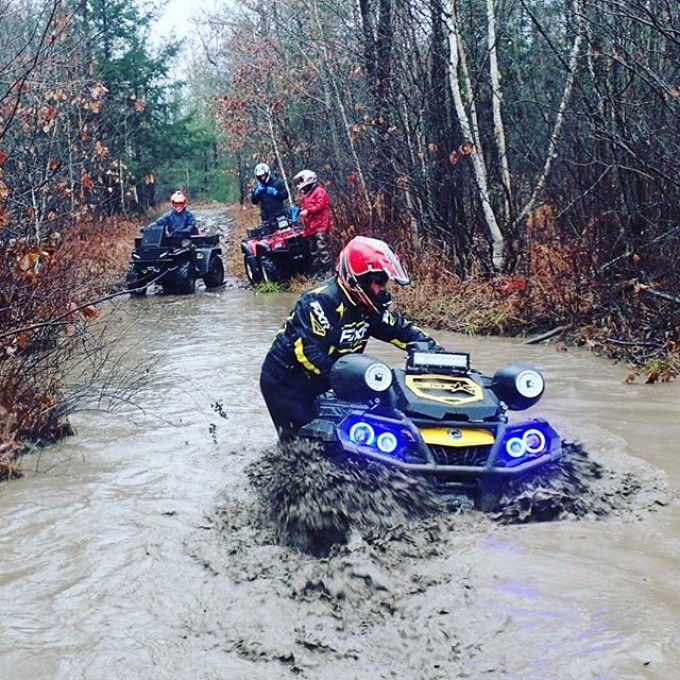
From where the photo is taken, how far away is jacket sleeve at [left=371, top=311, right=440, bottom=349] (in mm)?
6184

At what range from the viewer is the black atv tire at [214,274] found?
60.9ft

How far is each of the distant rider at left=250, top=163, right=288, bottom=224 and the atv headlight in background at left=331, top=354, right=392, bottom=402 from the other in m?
13.2

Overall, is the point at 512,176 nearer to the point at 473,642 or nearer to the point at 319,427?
the point at 319,427

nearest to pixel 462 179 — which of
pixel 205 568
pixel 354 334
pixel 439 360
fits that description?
pixel 354 334

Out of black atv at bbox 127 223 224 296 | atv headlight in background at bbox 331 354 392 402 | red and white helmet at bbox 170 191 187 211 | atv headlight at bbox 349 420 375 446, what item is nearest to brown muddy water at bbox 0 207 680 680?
atv headlight at bbox 349 420 375 446

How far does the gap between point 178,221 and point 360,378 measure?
13.8 m

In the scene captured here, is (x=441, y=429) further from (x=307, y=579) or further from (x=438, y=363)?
(x=307, y=579)

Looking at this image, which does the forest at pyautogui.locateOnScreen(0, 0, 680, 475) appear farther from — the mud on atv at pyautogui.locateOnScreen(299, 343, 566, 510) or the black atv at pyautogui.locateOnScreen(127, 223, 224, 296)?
the mud on atv at pyautogui.locateOnScreen(299, 343, 566, 510)

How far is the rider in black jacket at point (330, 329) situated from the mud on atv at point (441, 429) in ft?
1.98

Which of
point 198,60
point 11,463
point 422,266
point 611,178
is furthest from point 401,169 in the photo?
point 198,60

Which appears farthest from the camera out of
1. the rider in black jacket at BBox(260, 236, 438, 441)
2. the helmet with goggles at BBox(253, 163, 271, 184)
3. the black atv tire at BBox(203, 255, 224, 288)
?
the black atv tire at BBox(203, 255, 224, 288)

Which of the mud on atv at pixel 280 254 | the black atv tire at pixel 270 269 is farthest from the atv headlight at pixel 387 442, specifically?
the black atv tire at pixel 270 269

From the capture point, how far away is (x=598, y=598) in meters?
4.23

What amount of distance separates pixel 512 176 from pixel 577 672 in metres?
10.7
